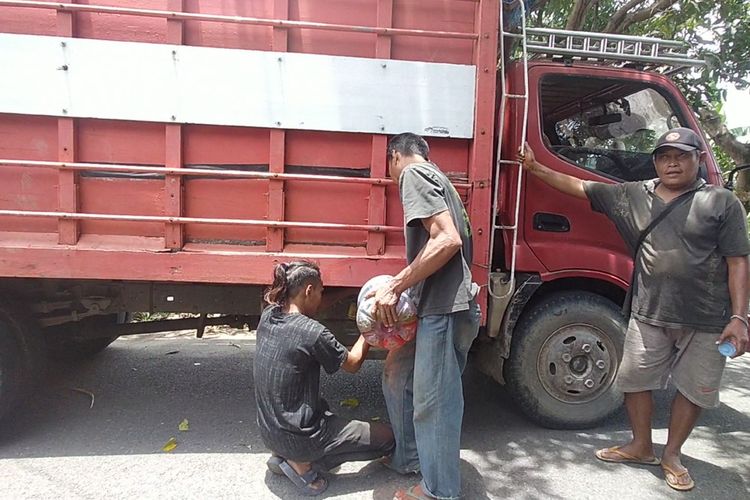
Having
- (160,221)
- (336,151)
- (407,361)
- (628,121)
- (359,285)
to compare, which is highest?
(628,121)

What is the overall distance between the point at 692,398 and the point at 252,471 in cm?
232

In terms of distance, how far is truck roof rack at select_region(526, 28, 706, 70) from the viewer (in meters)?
2.85

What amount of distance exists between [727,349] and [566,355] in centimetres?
80

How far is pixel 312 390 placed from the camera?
2395mm

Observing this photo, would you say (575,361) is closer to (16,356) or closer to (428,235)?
(428,235)

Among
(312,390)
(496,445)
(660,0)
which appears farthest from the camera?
(660,0)

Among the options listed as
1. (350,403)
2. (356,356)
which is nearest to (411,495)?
(356,356)

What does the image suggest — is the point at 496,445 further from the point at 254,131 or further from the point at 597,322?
the point at 254,131

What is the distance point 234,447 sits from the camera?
2822 millimetres

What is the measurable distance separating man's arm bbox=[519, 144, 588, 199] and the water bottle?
3.24 ft

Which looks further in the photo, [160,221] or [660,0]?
[660,0]

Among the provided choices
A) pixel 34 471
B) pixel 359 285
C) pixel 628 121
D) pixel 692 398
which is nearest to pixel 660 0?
pixel 628 121

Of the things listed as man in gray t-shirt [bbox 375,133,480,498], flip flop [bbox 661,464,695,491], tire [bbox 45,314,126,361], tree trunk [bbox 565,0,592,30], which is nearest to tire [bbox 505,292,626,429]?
flip flop [bbox 661,464,695,491]

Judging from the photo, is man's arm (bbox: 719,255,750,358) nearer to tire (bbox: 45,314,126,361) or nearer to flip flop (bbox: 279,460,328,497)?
flip flop (bbox: 279,460,328,497)
